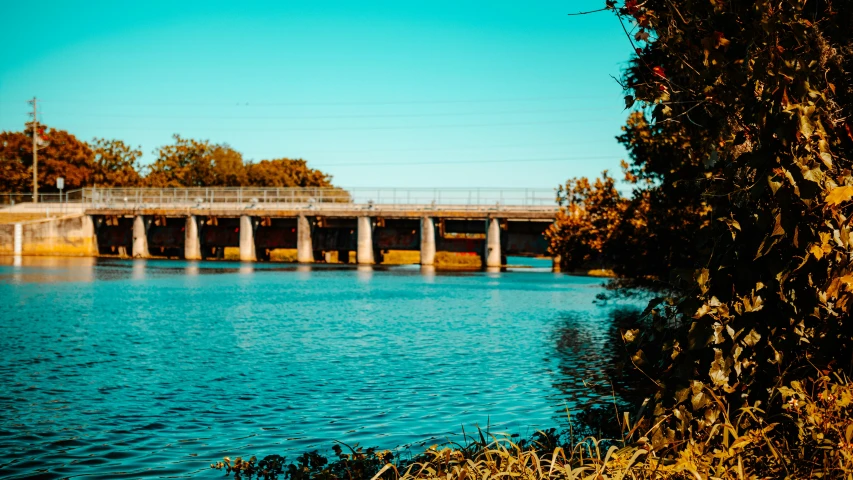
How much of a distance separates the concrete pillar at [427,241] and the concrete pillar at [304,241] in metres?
13.5

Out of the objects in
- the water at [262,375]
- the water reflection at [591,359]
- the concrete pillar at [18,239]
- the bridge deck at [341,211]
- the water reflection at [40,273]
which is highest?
the bridge deck at [341,211]

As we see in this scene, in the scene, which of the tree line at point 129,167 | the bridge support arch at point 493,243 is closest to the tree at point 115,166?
the tree line at point 129,167

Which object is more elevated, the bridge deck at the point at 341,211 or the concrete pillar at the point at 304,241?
the bridge deck at the point at 341,211

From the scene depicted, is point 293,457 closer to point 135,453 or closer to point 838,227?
point 135,453

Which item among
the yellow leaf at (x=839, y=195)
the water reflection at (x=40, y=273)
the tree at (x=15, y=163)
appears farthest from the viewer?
the tree at (x=15, y=163)

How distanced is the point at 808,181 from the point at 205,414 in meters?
12.0

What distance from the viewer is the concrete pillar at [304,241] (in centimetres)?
9181

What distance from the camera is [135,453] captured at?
13.0 metres

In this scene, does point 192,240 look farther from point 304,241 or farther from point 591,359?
point 591,359

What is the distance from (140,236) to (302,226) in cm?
2167

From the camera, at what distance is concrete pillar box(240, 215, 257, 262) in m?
94.2

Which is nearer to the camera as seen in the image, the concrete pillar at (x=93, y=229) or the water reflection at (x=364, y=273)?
the water reflection at (x=364, y=273)

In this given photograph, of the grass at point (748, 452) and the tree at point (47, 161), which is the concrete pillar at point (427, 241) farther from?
the grass at point (748, 452)

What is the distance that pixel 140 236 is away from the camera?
99.8 meters
